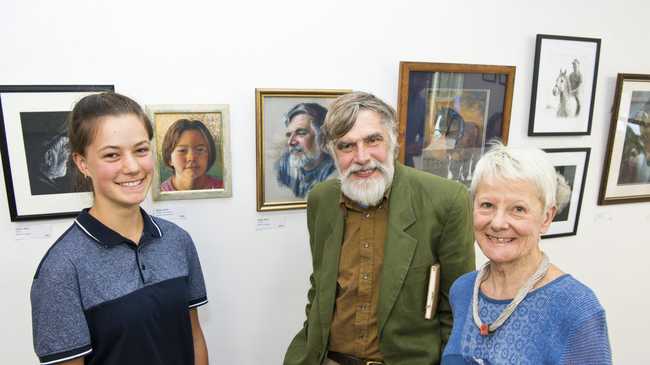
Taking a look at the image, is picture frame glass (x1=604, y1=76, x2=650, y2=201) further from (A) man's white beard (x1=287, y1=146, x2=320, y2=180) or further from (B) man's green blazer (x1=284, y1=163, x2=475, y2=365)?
(A) man's white beard (x1=287, y1=146, x2=320, y2=180)

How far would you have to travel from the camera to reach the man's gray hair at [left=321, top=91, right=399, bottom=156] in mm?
1553

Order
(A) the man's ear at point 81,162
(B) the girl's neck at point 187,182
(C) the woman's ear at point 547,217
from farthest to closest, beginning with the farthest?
(B) the girl's neck at point 187,182 → (A) the man's ear at point 81,162 → (C) the woman's ear at point 547,217

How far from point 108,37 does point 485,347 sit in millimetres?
1801

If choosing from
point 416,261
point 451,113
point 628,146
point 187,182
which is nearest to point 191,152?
point 187,182

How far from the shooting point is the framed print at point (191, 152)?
191 cm

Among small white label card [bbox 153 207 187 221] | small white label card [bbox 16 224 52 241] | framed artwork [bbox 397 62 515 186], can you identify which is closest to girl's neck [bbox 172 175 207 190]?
small white label card [bbox 153 207 187 221]

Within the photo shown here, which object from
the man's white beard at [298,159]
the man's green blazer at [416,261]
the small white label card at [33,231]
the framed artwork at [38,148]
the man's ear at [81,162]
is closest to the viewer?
the man's ear at [81,162]

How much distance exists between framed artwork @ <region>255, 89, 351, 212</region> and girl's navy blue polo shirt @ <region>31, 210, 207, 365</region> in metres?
0.69

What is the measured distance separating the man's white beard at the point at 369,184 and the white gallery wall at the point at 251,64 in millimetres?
631

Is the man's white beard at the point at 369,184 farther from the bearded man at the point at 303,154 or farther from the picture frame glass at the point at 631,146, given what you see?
the picture frame glass at the point at 631,146

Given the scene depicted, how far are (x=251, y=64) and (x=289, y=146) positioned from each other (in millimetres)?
413

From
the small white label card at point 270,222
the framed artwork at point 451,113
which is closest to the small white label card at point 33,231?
the small white label card at point 270,222

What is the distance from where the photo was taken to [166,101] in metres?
1.90

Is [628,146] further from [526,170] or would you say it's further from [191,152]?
[191,152]
